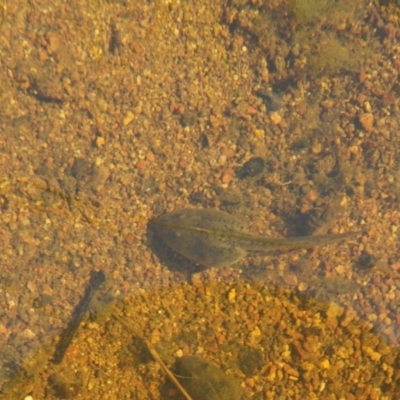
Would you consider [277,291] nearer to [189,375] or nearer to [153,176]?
[189,375]

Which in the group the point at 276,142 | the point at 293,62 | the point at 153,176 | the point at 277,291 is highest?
the point at 293,62

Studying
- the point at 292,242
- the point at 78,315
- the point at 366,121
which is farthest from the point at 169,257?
the point at 366,121

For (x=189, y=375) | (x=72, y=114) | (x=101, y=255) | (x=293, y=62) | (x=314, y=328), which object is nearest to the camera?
(x=189, y=375)

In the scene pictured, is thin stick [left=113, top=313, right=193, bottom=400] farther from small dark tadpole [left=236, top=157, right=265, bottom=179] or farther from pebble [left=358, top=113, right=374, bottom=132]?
pebble [left=358, top=113, right=374, bottom=132]

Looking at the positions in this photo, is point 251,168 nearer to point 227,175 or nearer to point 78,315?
point 227,175

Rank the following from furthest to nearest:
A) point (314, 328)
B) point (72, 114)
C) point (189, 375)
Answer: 1. point (72, 114)
2. point (314, 328)
3. point (189, 375)

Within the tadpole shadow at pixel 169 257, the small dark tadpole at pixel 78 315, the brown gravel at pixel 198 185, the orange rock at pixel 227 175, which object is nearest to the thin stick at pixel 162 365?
the brown gravel at pixel 198 185

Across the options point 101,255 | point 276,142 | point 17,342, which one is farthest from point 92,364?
point 276,142
